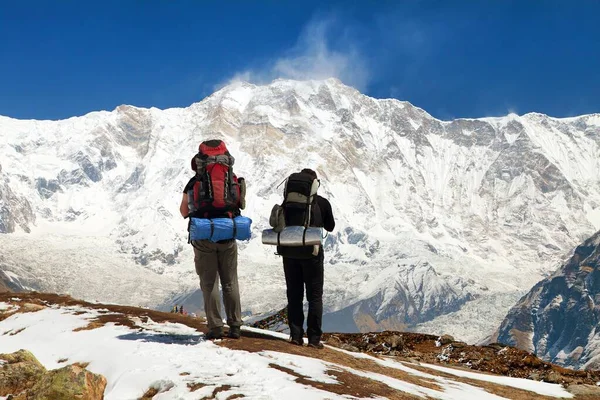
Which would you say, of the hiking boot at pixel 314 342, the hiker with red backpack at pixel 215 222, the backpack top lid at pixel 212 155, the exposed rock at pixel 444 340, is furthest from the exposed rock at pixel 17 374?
the exposed rock at pixel 444 340

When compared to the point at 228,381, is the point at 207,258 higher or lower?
higher

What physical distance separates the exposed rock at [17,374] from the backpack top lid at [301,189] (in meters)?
6.61

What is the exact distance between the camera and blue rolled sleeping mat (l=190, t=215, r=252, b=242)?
49.2ft

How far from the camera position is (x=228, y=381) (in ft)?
38.4

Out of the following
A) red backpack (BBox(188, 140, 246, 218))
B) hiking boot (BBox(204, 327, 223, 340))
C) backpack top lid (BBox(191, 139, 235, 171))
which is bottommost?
hiking boot (BBox(204, 327, 223, 340))

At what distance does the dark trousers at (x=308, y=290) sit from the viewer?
16.4m

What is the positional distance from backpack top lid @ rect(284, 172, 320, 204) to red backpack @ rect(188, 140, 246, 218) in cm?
129

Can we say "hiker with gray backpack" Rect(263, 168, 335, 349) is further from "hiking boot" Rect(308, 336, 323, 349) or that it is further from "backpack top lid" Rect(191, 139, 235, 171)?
"backpack top lid" Rect(191, 139, 235, 171)

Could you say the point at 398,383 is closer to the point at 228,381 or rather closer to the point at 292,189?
the point at 228,381

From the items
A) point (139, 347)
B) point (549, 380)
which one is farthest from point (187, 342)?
point (549, 380)

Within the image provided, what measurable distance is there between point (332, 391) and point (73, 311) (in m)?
12.1

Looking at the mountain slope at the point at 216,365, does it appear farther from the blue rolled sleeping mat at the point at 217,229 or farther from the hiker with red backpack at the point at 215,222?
the blue rolled sleeping mat at the point at 217,229

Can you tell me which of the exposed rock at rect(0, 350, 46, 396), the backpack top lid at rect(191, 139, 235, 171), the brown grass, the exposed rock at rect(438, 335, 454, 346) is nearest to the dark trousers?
the backpack top lid at rect(191, 139, 235, 171)

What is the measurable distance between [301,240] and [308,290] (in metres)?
1.56
